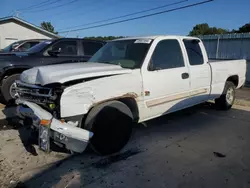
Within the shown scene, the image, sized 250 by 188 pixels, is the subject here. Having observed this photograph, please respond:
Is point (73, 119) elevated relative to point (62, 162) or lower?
elevated

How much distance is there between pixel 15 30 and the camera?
20.8 m

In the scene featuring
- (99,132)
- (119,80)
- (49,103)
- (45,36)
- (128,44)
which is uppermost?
(45,36)

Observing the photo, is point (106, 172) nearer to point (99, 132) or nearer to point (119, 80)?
point (99, 132)

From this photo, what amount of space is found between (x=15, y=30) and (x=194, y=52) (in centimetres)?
2025

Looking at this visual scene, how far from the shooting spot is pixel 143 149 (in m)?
3.82

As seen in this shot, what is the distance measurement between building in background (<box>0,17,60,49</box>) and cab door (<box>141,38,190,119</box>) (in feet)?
64.6

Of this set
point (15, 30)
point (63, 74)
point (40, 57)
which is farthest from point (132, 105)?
point (15, 30)

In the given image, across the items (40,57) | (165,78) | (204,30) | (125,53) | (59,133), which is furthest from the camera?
(204,30)

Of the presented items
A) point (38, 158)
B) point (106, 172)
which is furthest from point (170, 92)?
point (38, 158)

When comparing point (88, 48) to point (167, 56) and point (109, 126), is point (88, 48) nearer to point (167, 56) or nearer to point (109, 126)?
point (167, 56)

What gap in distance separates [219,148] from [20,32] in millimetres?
21686

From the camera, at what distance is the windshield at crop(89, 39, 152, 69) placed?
3.93 m

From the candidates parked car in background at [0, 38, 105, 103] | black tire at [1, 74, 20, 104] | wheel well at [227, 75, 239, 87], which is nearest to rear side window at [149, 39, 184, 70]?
wheel well at [227, 75, 239, 87]

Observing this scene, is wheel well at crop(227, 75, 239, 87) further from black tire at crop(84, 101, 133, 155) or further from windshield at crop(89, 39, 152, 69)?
black tire at crop(84, 101, 133, 155)
